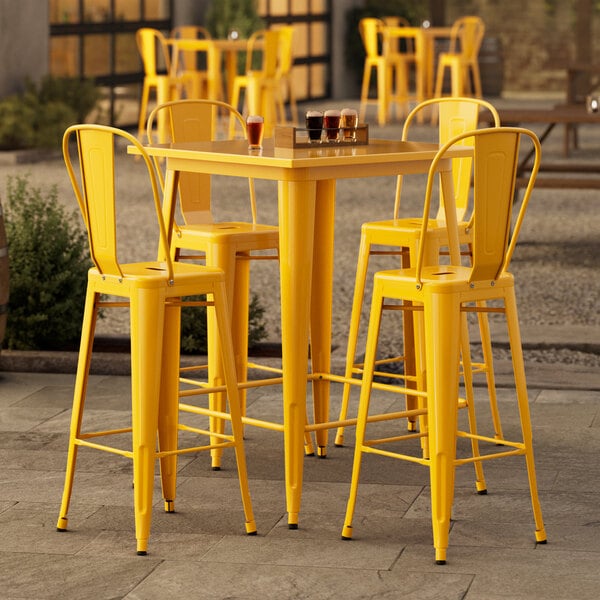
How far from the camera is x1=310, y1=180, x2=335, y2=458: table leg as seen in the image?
427 centimetres

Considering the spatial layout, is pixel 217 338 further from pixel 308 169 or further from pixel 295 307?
pixel 308 169

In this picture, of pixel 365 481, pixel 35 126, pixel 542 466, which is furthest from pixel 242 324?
pixel 35 126

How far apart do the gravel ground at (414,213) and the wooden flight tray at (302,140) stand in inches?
60.5

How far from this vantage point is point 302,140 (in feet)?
13.2

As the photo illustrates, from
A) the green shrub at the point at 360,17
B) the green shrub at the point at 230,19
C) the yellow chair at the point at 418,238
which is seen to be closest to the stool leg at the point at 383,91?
the green shrub at the point at 230,19

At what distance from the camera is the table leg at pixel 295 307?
3695 mm

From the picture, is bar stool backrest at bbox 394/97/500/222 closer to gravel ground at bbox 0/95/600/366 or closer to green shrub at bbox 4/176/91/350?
gravel ground at bbox 0/95/600/366

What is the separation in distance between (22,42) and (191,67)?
2.39m

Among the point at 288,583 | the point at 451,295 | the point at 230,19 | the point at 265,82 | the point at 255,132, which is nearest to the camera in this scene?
the point at 288,583

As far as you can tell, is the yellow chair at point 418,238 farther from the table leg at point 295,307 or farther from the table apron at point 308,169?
the table leg at point 295,307

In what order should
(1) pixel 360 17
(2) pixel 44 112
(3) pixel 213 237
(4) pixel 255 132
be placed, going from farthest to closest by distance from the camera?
(1) pixel 360 17, (2) pixel 44 112, (3) pixel 213 237, (4) pixel 255 132

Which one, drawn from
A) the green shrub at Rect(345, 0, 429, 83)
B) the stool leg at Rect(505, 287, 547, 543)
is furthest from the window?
the stool leg at Rect(505, 287, 547, 543)

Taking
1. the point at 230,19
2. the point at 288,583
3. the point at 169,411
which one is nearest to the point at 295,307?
the point at 169,411

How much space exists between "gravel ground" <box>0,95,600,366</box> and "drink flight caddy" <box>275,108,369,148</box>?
1.53 metres
